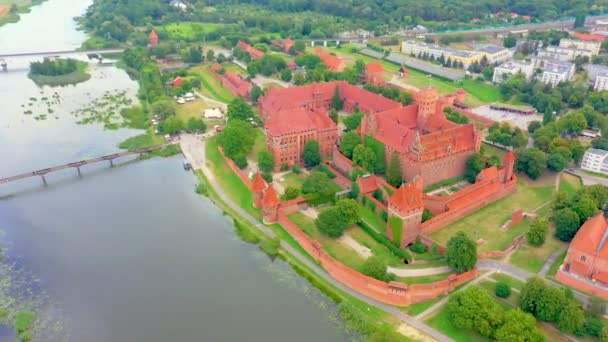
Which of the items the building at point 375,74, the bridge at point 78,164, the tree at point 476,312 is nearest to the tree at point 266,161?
the bridge at point 78,164

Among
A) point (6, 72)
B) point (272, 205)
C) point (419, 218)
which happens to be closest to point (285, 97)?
point (272, 205)

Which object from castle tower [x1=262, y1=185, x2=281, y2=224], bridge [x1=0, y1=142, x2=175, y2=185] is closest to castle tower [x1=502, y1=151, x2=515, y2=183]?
castle tower [x1=262, y1=185, x2=281, y2=224]

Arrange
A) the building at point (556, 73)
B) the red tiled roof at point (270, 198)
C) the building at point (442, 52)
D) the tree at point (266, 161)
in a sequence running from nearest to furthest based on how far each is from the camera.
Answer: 1. the red tiled roof at point (270, 198)
2. the tree at point (266, 161)
3. the building at point (556, 73)
4. the building at point (442, 52)

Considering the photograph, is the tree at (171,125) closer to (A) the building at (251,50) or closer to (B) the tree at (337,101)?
(B) the tree at (337,101)

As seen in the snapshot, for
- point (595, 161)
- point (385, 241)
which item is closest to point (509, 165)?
point (595, 161)

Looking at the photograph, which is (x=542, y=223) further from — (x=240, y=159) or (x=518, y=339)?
(x=240, y=159)

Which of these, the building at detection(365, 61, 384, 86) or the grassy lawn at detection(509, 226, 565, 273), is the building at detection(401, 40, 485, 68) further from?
the grassy lawn at detection(509, 226, 565, 273)

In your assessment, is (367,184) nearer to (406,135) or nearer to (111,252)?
(406,135)
